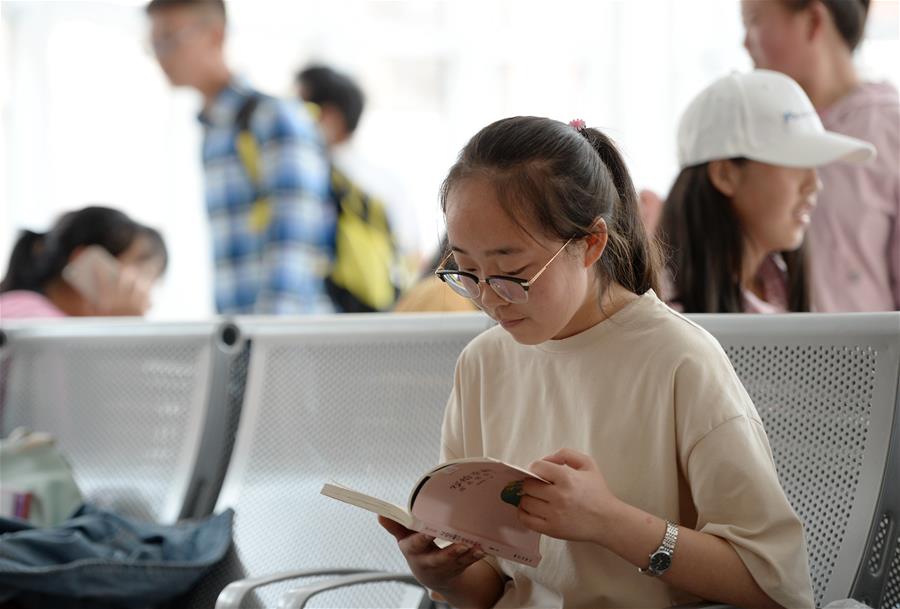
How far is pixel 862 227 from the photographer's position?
258 centimetres

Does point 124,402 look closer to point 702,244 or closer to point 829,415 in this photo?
Result: point 702,244

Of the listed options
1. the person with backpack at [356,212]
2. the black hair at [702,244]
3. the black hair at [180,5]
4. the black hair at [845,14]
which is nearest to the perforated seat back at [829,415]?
the black hair at [702,244]

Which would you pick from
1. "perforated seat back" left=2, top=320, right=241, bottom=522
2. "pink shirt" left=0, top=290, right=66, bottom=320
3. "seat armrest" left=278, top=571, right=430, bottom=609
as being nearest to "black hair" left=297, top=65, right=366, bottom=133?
"pink shirt" left=0, top=290, right=66, bottom=320

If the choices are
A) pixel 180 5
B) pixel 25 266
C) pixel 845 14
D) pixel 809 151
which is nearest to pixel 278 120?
pixel 180 5

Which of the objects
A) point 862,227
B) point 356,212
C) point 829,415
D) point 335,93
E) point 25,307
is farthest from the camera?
point 335,93

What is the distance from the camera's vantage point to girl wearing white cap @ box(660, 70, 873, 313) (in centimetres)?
219

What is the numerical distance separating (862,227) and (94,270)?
2214mm

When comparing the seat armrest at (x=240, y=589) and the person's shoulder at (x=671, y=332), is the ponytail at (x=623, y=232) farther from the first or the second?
the seat armrest at (x=240, y=589)

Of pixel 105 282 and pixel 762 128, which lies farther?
pixel 105 282

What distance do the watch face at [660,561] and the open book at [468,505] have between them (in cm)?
17

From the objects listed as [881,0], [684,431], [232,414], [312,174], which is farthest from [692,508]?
[881,0]

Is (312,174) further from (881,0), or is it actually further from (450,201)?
(881,0)

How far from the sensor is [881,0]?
20.7ft

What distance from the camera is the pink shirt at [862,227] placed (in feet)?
8.44
